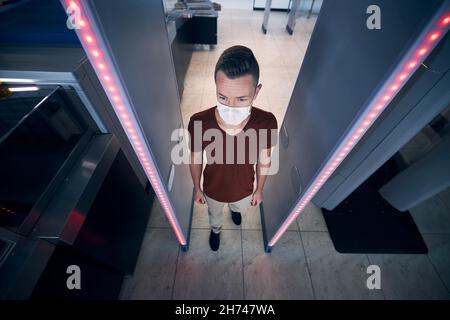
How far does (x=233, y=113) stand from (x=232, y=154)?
283 millimetres

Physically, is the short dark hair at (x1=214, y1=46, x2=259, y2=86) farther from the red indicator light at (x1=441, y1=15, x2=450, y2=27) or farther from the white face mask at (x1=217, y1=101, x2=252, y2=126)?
the red indicator light at (x1=441, y1=15, x2=450, y2=27)

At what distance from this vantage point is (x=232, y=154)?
118 cm

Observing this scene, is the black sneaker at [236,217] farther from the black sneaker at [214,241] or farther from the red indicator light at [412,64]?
the red indicator light at [412,64]

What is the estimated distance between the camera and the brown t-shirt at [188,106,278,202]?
108cm

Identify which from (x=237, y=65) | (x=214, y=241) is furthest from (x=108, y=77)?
(x=214, y=241)

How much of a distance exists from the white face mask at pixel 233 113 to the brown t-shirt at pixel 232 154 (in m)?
0.07

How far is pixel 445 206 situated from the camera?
2080 millimetres

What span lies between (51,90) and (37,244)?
0.72 m

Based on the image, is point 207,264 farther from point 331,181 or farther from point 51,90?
point 51,90

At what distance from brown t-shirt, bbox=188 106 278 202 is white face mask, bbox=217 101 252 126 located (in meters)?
0.07

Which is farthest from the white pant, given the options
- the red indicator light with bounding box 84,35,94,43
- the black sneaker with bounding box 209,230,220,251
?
the red indicator light with bounding box 84,35,94,43

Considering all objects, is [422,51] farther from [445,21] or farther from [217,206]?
[217,206]

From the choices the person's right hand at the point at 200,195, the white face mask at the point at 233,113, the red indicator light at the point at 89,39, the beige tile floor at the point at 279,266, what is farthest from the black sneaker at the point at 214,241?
the red indicator light at the point at 89,39

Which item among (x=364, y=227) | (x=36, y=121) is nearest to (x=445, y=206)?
(x=364, y=227)
